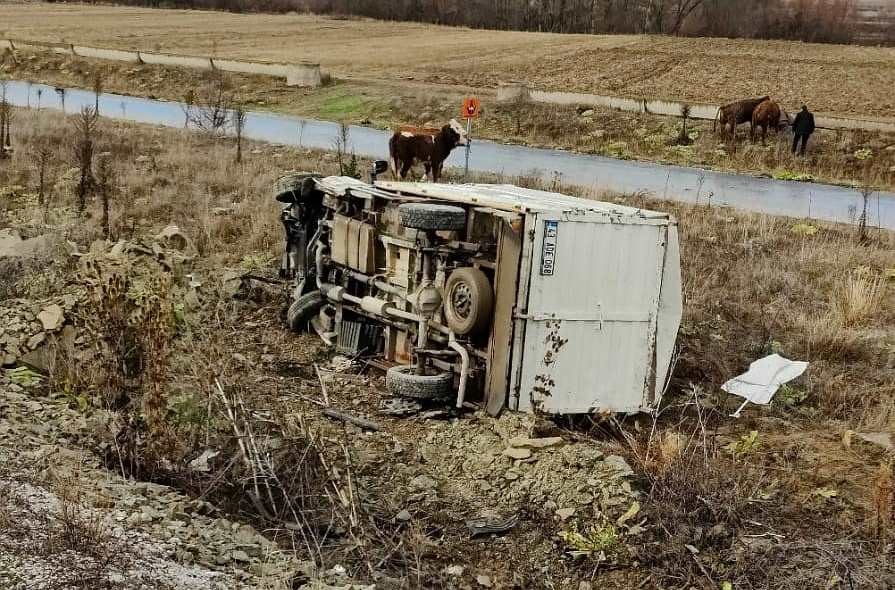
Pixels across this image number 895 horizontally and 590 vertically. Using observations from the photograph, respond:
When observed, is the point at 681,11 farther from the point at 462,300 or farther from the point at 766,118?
the point at 462,300

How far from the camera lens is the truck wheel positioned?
7973 millimetres

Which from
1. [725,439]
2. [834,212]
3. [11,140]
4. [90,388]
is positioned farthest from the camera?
[11,140]

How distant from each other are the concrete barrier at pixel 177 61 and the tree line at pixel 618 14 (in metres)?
37.3

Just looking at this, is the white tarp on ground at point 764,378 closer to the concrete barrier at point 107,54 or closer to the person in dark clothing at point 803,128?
the person in dark clothing at point 803,128

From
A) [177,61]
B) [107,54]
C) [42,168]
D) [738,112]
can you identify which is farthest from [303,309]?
[107,54]

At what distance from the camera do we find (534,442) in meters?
7.62

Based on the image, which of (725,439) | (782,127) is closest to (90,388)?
(725,439)

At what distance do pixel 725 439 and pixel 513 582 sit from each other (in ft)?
10.7

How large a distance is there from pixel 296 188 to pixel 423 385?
144 inches

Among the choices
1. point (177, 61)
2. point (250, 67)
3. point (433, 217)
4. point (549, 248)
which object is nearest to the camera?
point (549, 248)

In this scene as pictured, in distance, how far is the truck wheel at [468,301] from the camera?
26.2ft

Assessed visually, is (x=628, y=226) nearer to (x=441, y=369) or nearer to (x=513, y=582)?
(x=441, y=369)

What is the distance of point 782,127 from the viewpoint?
90.0 ft

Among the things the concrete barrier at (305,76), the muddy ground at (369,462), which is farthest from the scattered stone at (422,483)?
the concrete barrier at (305,76)
